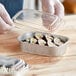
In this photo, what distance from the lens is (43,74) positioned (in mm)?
689

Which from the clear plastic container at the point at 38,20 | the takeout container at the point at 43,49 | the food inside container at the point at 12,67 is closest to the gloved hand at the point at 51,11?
the clear plastic container at the point at 38,20

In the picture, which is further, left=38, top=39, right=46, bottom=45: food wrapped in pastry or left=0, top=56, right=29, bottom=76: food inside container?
left=38, top=39, right=46, bottom=45: food wrapped in pastry

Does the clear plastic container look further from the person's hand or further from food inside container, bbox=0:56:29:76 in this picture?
food inside container, bbox=0:56:29:76

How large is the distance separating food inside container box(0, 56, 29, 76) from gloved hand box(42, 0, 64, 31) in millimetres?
212

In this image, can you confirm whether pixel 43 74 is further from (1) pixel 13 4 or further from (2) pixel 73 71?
(1) pixel 13 4

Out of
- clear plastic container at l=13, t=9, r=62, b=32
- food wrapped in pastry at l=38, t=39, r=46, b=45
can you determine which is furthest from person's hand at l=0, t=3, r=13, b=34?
food wrapped in pastry at l=38, t=39, r=46, b=45

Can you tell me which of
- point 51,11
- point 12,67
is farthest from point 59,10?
point 12,67

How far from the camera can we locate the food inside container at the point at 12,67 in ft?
2.02

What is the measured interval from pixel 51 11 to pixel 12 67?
352mm

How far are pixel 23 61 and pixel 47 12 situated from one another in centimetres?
29

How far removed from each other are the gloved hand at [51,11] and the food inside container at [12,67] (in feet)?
0.69

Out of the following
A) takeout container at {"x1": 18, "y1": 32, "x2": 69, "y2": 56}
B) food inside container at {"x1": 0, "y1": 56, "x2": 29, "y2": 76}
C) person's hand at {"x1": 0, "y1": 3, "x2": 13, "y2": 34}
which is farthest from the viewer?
person's hand at {"x1": 0, "y1": 3, "x2": 13, "y2": 34}

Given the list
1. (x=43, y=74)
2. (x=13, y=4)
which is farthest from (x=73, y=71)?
(x=13, y=4)

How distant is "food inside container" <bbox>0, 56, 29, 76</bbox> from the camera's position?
62cm
